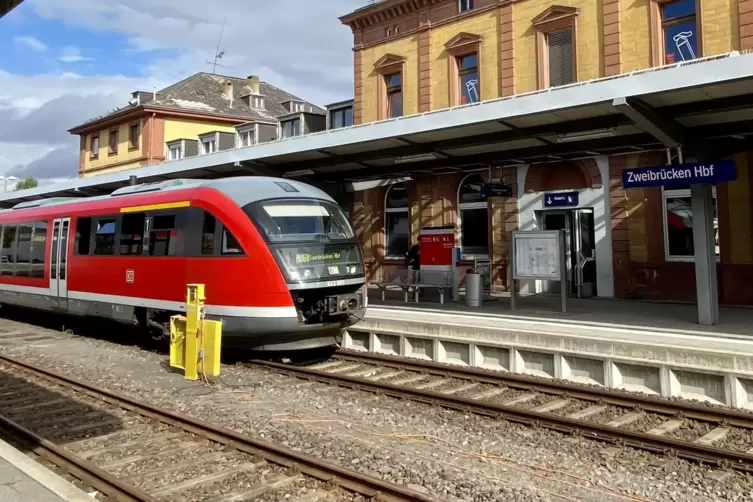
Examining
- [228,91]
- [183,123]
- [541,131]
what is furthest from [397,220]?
[228,91]

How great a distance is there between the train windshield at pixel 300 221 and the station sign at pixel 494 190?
5285mm

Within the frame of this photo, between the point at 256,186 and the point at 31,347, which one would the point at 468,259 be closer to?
the point at 256,186

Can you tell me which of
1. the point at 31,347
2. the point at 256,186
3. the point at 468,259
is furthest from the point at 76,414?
the point at 468,259

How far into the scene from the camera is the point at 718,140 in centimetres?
1110

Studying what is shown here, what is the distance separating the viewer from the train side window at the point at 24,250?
15.0 metres

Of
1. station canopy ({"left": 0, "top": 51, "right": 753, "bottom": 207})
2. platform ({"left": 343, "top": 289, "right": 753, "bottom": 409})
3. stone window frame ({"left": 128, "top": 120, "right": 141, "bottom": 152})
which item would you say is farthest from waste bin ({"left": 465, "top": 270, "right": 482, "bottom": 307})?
stone window frame ({"left": 128, "top": 120, "right": 141, "bottom": 152})

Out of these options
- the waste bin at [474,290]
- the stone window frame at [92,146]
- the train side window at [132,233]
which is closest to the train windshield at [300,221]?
the train side window at [132,233]

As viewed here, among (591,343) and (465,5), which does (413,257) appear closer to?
(465,5)

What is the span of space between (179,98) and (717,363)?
120 feet

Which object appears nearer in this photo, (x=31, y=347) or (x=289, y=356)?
(x=289, y=356)

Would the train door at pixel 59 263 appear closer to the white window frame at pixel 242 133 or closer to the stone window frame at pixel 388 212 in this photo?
the stone window frame at pixel 388 212

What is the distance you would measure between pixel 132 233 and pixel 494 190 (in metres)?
8.31

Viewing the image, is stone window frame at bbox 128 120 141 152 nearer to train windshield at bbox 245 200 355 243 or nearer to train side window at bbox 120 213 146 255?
train side window at bbox 120 213 146 255

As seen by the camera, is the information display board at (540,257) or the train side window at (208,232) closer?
the train side window at (208,232)
